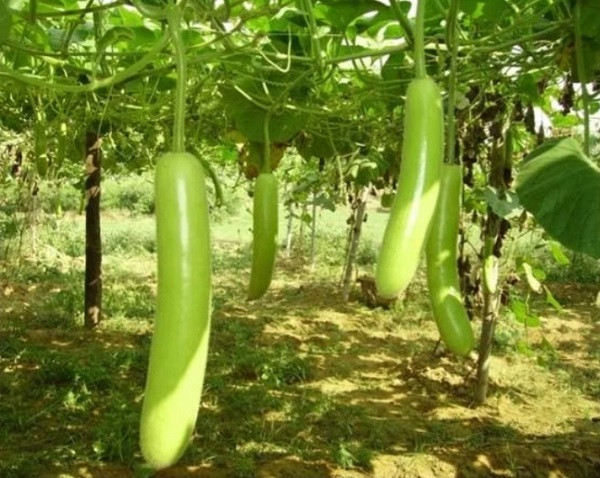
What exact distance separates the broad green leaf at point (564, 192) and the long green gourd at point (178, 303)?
67cm

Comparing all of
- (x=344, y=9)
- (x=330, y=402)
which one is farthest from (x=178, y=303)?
(x=330, y=402)

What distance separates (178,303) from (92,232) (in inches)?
225

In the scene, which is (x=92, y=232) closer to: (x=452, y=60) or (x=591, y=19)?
(x=591, y=19)

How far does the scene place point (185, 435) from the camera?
654 mm

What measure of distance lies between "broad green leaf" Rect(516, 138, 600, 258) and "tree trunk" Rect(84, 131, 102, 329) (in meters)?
4.64

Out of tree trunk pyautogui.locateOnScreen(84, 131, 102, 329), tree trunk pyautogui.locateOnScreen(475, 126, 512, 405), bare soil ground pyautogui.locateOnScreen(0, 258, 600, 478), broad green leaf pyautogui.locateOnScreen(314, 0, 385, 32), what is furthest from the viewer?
tree trunk pyautogui.locateOnScreen(84, 131, 102, 329)

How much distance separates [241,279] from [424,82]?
10018 millimetres

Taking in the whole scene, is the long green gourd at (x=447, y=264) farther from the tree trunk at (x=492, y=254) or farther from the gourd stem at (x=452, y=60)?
the tree trunk at (x=492, y=254)

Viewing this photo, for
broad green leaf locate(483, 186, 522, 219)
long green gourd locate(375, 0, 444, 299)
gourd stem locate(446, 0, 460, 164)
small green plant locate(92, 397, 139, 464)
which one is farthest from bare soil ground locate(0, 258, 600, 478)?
long green gourd locate(375, 0, 444, 299)

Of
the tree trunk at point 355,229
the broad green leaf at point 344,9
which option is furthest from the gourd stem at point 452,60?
the tree trunk at point 355,229

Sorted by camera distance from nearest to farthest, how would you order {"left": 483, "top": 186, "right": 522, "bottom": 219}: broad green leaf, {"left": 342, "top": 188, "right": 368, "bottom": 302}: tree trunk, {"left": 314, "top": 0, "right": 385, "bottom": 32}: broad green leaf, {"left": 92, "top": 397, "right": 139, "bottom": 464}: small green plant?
1. {"left": 314, "top": 0, "right": 385, "bottom": 32}: broad green leaf
2. {"left": 483, "top": 186, "right": 522, "bottom": 219}: broad green leaf
3. {"left": 92, "top": 397, "right": 139, "bottom": 464}: small green plant
4. {"left": 342, "top": 188, "right": 368, "bottom": 302}: tree trunk

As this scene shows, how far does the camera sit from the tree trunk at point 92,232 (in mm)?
5699

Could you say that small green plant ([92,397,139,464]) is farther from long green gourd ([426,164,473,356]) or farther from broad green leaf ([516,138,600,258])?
long green gourd ([426,164,473,356])

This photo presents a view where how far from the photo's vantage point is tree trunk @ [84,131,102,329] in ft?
18.7
